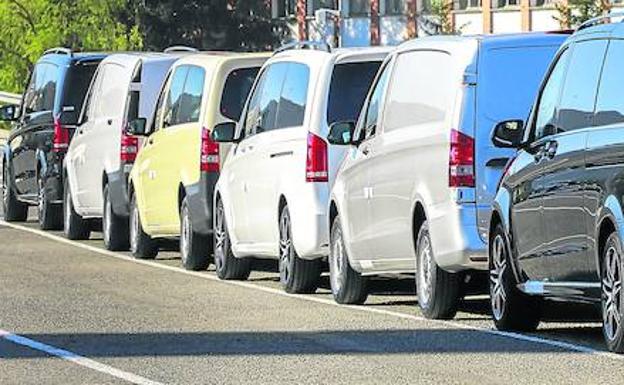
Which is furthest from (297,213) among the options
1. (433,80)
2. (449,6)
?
(449,6)

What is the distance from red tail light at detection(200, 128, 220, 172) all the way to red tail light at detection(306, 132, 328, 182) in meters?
3.21

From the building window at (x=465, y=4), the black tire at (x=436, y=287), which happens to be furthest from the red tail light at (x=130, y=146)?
the building window at (x=465, y=4)

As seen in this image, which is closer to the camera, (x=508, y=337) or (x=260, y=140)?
(x=508, y=337)

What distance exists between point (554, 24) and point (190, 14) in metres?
24.3

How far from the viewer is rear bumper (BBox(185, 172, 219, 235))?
829 inches

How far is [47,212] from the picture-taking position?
2806 centimetres

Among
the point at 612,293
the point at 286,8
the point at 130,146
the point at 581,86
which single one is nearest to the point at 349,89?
the point at 581,86

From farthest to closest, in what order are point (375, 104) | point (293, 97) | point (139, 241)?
point (139, 241) → point (293, 97) → point (375, 104)

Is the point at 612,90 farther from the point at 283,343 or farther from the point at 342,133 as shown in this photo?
the point at 342,133

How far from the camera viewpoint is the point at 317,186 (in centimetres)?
1775

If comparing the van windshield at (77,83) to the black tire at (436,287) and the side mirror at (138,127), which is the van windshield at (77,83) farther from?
the black tire at (436,287)

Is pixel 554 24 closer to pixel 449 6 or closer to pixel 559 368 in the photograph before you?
pixel 449 6

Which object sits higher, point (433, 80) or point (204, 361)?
point (433, 80)

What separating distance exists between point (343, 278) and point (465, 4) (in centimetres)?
6167
